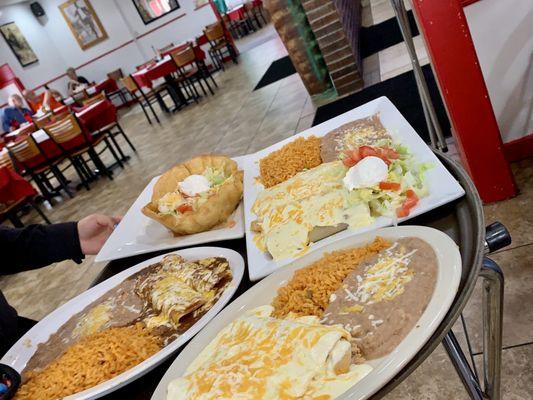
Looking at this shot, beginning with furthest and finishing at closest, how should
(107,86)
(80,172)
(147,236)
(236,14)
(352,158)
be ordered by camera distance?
(236,14) → (107,86) → (80,172) → (147,236) → (352,158)

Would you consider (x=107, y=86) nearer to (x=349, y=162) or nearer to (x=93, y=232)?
(x=93, y=232)

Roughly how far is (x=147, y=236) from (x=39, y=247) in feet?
1.41

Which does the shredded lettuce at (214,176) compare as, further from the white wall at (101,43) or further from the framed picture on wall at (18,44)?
the framed picture on wall at (18,44)

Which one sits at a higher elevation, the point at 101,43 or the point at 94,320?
the point at 101,43

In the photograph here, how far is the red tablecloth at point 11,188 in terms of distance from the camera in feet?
17.4

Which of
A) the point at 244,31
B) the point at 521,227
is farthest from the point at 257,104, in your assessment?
the point at 244,31

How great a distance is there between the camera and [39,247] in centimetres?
155

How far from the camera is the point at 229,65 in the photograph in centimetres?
1212

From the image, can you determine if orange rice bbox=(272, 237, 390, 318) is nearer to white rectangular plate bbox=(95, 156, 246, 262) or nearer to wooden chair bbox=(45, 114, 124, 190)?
white rectangular plate bbox=(95, 156, 246, 262)

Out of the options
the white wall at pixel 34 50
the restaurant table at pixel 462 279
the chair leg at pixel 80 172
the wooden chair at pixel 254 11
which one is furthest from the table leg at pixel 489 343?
the wooden chair at pixel 254 11

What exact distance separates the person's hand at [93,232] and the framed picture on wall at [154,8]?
45.5ft

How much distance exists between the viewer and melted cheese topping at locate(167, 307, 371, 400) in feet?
1.91

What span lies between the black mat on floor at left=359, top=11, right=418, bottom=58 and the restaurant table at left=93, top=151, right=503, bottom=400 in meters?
5.11

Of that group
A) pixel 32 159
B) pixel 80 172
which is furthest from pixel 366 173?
pixel 80 172
